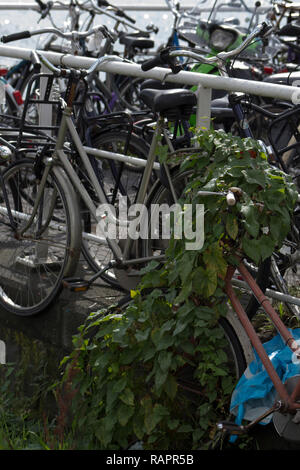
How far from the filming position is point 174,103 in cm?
366

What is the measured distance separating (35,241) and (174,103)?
1.36m

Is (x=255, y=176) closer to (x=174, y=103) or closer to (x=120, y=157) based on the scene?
(x=174, y=103)

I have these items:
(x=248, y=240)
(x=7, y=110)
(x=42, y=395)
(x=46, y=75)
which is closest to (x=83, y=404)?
(x=42, y=395)

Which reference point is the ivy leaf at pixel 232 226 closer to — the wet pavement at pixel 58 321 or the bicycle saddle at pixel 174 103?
the bicycle saddle at pixel 174 103

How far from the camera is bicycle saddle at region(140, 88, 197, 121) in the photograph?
3648 mm

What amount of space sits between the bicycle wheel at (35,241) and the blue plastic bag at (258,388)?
151 centimetres

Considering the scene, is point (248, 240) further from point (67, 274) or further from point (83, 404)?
point (67, 274)

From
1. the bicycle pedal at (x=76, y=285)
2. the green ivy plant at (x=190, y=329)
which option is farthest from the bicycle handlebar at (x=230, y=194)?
the bicycle pedal at (x=76, y=285)

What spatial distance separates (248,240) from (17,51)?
2.34 metres

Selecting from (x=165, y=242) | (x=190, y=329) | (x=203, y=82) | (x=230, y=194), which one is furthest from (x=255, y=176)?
(x=165, y=242)

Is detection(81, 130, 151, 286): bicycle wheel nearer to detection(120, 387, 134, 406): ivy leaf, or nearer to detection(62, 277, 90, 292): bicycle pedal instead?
detection(62, 277, 90, 292): bicycle pedal

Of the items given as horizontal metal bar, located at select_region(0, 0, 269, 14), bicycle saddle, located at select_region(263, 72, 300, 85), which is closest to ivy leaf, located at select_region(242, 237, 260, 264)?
bicycle saddle, located at select_region(263, 72, 300, 85)

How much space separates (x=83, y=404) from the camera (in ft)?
10.6

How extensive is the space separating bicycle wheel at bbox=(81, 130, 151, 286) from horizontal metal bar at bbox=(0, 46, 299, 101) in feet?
1.73
